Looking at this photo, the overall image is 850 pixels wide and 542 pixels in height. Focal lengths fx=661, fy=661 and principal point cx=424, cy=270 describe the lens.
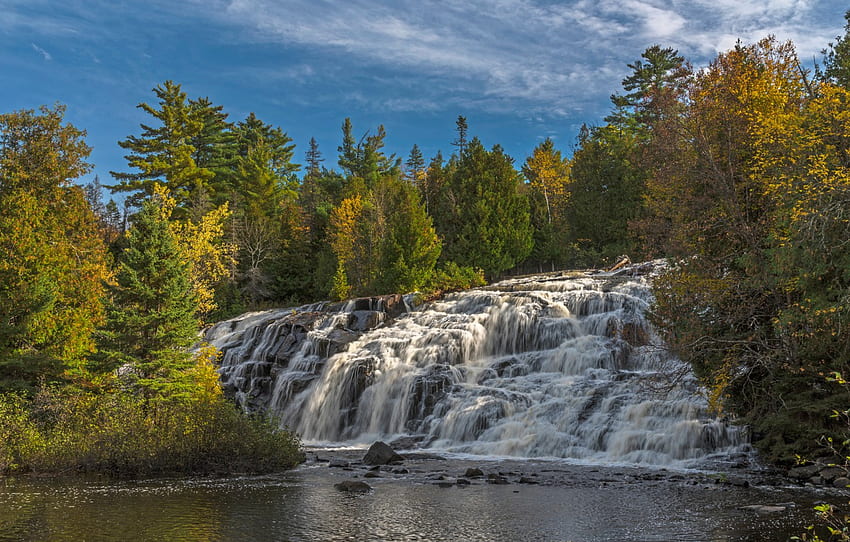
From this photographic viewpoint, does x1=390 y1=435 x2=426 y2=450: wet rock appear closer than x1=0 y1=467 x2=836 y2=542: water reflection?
No

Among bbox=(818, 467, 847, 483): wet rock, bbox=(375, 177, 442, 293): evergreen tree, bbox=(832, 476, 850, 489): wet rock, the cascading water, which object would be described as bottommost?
bbox=(832, 476, 850, 489): wet rock

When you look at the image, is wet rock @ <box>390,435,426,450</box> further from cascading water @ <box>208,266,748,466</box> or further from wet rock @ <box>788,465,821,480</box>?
wet rock @ <box>788,465,821,480</box>

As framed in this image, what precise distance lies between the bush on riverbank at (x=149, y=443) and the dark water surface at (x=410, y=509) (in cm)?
90

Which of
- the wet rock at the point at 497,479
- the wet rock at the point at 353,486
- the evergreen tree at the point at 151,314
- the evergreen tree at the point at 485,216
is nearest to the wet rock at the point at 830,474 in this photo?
the wet rock at the point at 497,479

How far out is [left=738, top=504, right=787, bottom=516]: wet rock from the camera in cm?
1216

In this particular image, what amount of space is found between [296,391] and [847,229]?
2185 cm

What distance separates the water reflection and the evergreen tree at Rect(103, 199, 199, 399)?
405 centimetres

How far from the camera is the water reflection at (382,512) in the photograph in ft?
36.1

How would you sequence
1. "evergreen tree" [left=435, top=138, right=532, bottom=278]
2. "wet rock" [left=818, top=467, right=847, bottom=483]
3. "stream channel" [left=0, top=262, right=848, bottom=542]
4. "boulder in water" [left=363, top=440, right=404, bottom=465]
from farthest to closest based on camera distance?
1. "evergreen tree" [left=435, top=138, right=532, bottom=278]
2. "boulder in water" [left=363, top=440, right=404, bottom=465]
3. "wet rock" [left=818, top=467, right=847, bottom=483]
4. "stream channel" [left=0, top=262, right=848, bottom=542]

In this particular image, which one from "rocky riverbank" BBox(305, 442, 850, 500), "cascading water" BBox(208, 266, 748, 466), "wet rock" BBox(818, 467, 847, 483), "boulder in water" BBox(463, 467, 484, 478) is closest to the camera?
"wet rock" BBox(818, 467, 847, 483)

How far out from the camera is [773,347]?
1628 centimetres

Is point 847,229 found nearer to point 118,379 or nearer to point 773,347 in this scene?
point 773,347

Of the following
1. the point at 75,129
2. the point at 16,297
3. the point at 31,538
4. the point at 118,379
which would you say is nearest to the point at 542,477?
the point at 31,538

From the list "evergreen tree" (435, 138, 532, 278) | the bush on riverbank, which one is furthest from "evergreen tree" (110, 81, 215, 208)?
the bush on riverbank
